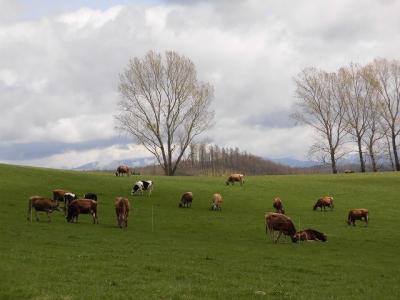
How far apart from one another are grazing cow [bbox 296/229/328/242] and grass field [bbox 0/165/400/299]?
601 mm

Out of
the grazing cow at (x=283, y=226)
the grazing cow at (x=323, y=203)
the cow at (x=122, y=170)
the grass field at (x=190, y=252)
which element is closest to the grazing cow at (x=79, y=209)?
the grass field at (x=190, y=252)

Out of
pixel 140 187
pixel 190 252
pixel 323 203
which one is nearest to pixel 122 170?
pixel 140 187

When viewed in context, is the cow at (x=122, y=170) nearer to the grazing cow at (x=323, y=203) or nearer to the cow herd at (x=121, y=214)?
the cow herd at (x=121, y=214)

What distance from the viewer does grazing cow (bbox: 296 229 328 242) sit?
1115 inches

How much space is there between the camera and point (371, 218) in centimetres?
4003

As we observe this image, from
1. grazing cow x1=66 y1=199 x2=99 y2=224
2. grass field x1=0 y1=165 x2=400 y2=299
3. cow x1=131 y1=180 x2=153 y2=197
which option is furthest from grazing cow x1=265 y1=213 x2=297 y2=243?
cow x1=131 y1=180 x2=153 y2=197

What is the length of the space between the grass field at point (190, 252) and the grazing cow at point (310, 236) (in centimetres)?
60

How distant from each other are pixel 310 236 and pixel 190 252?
33.2ft

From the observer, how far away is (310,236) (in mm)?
28719

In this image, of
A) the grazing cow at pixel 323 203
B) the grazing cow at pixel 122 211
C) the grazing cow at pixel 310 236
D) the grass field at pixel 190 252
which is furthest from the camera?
the grazing cow at pixel 323 203

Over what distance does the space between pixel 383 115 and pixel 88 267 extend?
79.8 metres

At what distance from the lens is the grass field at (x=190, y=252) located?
14055 mm

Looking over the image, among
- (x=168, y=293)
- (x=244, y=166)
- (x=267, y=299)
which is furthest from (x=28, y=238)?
(x=244, y=166)

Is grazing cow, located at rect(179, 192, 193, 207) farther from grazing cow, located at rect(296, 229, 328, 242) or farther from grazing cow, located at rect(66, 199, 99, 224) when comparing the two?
grazing cow, located at rect(296, 229, 328, 242)
